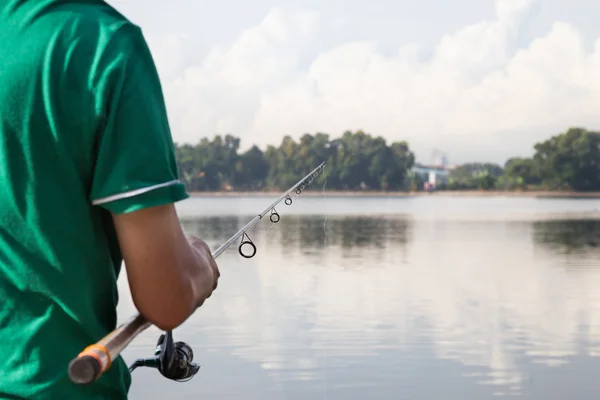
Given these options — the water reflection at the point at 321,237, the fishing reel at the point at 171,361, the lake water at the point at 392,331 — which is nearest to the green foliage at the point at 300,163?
the water reflection at the point at 321,237

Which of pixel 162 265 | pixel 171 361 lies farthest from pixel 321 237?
pixel 162 265

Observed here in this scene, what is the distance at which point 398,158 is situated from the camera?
4668 inches

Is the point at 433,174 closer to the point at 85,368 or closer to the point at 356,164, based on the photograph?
the point at 356,164

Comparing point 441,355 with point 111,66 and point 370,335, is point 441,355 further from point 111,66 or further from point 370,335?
point 111,66

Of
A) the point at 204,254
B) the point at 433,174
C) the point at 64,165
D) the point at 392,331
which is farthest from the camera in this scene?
the point at 433,174

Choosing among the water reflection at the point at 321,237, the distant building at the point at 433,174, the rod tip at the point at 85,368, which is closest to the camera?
the rod tip at the point at 85,368

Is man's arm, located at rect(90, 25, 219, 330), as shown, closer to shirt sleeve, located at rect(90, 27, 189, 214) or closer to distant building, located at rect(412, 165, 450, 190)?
shirt sleeve, located at rect(90, 27, 189, 214)

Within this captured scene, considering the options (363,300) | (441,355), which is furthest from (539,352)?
(363,300)

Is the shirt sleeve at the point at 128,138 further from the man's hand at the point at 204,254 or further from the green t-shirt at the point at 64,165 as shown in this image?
the man's hand at the point at 204,254

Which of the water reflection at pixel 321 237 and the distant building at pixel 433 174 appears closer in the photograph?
the water reflection at pixel 321 237

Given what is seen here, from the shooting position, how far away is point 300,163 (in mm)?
115062

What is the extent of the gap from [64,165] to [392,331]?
8.51 m

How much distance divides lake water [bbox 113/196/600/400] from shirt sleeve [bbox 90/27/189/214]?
19.3 feet

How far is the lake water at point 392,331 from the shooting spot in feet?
23.2
